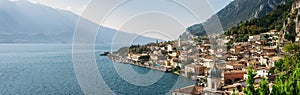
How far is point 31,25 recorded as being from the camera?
9369cm

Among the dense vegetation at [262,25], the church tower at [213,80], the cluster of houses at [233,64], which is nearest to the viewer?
the church tower at [213,80]

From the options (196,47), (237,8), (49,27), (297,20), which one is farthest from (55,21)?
(297,20)

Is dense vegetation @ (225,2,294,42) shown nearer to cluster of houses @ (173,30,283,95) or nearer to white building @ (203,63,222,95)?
cluster of houses @ (173,30,283,95)

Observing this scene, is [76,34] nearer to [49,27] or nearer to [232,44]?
[232,44]

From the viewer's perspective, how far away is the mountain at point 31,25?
80.0 metres

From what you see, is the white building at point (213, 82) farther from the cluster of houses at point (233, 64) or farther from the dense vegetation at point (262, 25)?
the dense vegetation at point (262, 25)

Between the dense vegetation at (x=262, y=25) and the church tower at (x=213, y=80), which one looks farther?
the dense vegetation at (x=262, y=25)

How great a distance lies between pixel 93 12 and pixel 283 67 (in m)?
8.87

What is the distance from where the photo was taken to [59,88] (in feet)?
45.6

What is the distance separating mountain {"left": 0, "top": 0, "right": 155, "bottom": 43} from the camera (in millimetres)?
80000

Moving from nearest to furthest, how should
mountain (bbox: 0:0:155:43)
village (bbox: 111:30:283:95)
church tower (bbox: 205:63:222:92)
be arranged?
church tower (bbox: 205:63:222:92) → village (bbox: 111:30:283:95) → mountain (bbox: 0:0:155:43)

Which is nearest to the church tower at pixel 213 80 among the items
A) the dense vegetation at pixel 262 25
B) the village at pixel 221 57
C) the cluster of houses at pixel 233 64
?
the cluster of houses at pixel 233 64

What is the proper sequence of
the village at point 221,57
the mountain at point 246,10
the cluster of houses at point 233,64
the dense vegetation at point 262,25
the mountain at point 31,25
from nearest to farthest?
1. the cluster of houses at point 233,64
2. the village at point 221,57
3. the dense vegetation at point 262,25
4. the mountain at point 246,10
5. the mountain at point 31,25

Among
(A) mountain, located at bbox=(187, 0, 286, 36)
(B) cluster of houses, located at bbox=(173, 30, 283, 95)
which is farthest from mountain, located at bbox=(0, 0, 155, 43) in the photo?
(B) cluster of houses, located at bbox=(173, 30, 283, 95)
